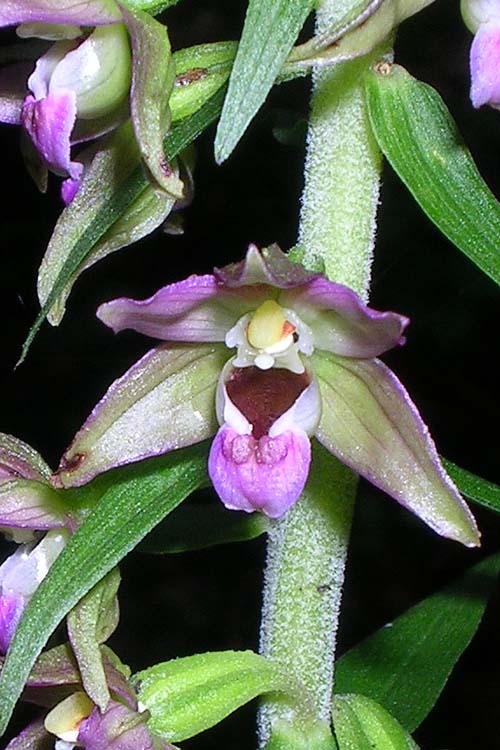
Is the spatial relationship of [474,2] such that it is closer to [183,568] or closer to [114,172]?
[114,172]

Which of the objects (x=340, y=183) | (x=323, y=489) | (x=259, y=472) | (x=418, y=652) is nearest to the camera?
(x=259, y=472)

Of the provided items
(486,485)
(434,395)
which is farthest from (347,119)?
(434,395)

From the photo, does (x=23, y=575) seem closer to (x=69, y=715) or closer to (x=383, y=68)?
(x=69, y=715)

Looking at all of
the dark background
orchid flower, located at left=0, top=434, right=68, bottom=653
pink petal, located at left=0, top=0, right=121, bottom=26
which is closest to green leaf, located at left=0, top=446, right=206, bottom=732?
orchid flower, located at left=0, top=434, right=68, bottom=653

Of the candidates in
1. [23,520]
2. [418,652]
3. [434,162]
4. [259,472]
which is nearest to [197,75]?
[434,162]

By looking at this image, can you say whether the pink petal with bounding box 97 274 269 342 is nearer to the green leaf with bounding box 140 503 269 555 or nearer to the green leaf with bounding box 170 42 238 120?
the green leaf with bounding box 170 42 238 120
